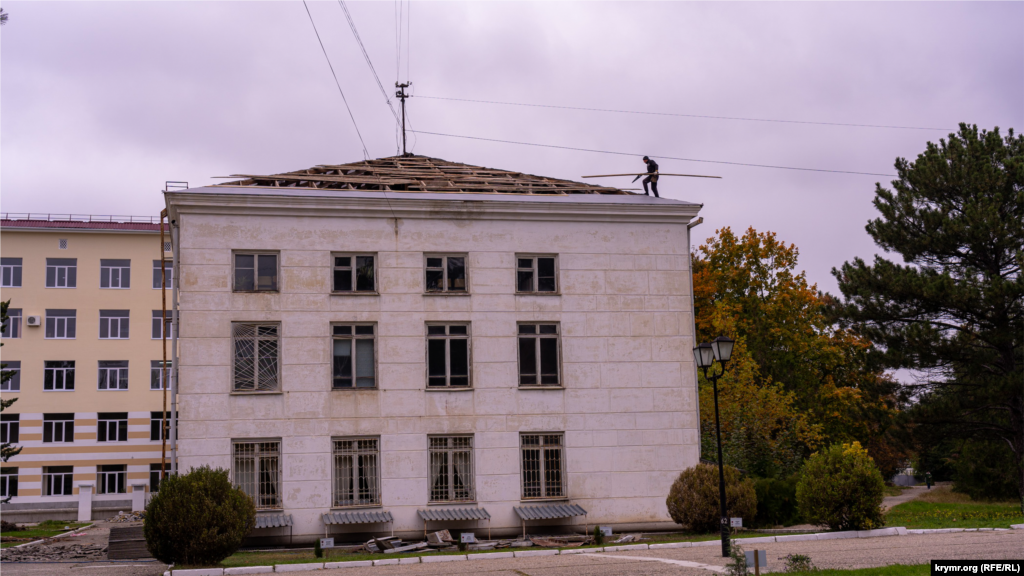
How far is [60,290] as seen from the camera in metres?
50.1

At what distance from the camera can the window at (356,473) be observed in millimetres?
24250

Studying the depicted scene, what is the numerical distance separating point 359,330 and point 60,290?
3220 centimetres

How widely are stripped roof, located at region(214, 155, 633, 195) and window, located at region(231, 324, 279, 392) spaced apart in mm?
4149

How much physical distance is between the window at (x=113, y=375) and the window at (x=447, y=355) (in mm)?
31315

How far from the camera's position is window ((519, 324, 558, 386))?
25781 mm

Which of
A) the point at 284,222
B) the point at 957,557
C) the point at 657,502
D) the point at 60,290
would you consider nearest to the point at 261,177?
the point at 284,222

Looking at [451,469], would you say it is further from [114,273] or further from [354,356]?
[114,273]

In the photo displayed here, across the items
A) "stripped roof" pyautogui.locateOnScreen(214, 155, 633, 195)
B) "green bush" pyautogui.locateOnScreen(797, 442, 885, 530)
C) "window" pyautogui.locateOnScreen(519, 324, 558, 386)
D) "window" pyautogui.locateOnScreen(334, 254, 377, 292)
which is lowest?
"green bush" pyautogui.locateOnScreen(797, 442, 885, 530)

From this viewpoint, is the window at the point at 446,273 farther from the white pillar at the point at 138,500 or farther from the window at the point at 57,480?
the window at the point at 57,480

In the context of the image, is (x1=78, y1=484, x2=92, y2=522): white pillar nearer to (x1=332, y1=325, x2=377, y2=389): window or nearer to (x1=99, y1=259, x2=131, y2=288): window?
(x1=99, y1=259, x2=131, y2=288): window

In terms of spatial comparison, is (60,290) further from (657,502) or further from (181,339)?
(657,502)

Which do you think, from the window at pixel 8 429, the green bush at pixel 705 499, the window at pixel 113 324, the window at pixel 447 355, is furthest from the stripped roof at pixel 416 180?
the window at pixel 8 429

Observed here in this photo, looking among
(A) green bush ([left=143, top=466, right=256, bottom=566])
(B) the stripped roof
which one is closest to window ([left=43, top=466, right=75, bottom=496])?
(B) the stripped roof

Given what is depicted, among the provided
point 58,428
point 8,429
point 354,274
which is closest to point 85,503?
point 58,428
